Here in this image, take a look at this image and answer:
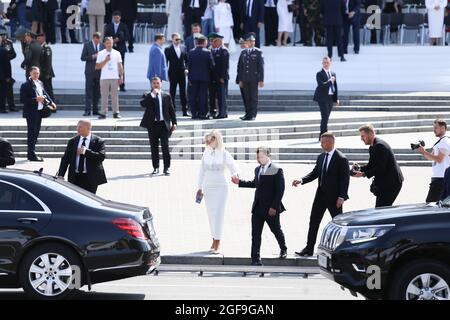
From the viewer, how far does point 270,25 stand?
34.7 meters

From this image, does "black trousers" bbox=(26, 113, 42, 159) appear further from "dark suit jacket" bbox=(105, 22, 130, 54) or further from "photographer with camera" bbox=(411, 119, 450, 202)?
"photographer with camera" bbox=(411, 119, 450, 202)

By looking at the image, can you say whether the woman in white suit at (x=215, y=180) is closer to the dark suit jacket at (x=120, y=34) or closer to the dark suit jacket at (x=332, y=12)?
the dark suit jacket at (x=120, y=34)

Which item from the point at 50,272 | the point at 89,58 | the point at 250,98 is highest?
the point at 89,58

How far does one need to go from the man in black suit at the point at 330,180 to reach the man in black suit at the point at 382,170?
31 centimetres

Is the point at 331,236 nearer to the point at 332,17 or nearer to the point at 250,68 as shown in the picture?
the point at 250,68

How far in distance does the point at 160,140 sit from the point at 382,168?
728 centimetres

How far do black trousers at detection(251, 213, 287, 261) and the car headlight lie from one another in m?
3.55

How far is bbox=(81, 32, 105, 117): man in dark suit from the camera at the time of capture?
28594mm

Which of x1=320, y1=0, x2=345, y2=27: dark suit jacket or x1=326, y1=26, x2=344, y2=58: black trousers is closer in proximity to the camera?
x1=320, y1=0, x2=345, y2=27: dark suit jacket

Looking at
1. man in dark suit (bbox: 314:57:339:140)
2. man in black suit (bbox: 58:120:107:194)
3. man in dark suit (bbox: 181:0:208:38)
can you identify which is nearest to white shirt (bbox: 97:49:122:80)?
man in dark suit (bbox: 314:57:339:140)

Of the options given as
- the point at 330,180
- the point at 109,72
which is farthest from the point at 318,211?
the point at 109,72

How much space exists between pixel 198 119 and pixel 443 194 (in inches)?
491
